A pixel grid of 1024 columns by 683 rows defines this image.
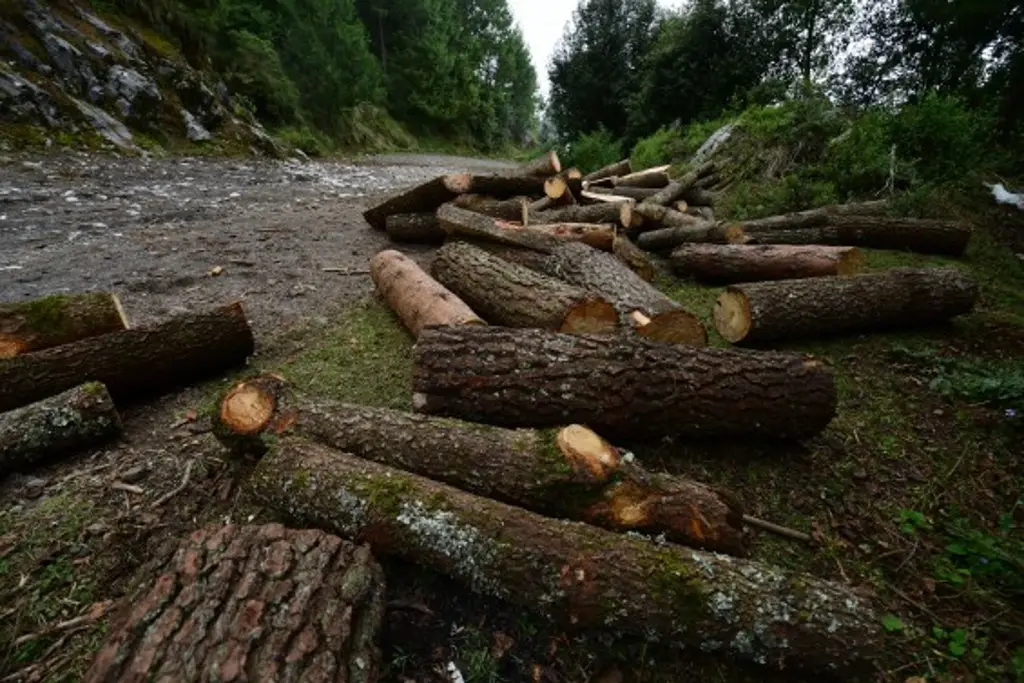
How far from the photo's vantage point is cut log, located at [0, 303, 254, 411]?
2771mm

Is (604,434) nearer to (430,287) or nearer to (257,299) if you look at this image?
(430,287)

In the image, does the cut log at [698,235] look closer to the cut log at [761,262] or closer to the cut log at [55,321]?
the cut log at [761,262]

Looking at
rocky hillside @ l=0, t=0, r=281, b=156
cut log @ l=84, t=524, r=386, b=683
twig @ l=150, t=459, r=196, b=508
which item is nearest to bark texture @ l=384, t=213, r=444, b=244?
twig @ l=150, t=459, r=196, b=508

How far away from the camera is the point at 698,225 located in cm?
610

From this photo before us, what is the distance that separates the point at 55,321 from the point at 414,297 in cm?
215

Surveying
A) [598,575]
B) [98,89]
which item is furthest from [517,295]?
[98,89]

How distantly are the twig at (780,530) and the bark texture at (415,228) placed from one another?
489 centimetres

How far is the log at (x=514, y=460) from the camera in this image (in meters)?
1.99

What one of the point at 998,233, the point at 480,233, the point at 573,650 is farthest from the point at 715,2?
→ the point at 573,650

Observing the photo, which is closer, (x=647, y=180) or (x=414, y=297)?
(x=414, y=297)

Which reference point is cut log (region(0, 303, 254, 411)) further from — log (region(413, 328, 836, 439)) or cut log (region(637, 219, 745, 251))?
cut log (region(637, 219, 745, 251))

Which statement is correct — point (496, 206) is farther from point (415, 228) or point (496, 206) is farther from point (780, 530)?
point (780, 530)

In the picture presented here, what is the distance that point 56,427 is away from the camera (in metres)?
2.55

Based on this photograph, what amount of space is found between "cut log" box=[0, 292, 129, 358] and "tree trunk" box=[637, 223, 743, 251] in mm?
5358
